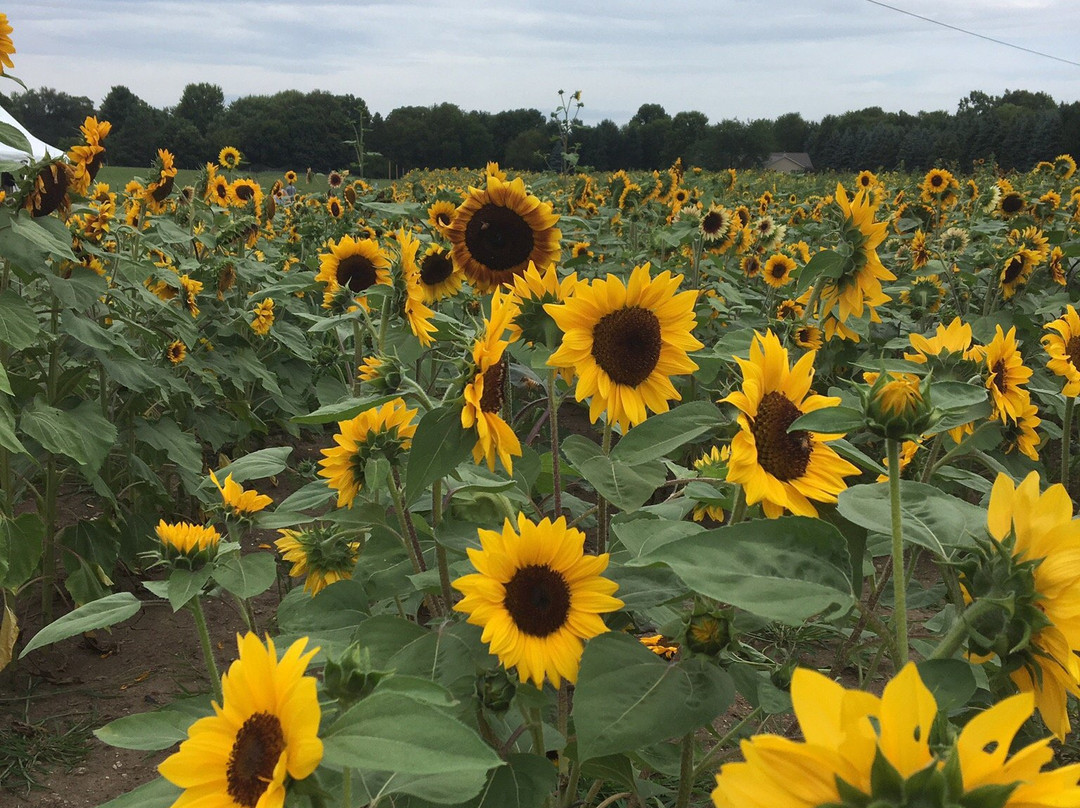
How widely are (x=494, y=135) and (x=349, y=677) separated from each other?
63.8ft

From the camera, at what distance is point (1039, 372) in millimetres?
3086

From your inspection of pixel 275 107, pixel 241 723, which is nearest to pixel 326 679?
pixel 241 723

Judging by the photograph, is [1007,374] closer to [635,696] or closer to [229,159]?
Result: [635,696]

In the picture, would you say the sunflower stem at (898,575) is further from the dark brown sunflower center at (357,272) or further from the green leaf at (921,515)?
the dark brown sunflower center at (357,272)

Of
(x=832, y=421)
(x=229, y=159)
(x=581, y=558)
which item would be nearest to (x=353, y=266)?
(x=581, y=558)

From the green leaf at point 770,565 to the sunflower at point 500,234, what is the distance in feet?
3.76

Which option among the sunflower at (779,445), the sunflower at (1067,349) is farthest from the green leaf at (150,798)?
the sunflower at (1067,349)

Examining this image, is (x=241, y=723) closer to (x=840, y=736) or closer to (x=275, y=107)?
(x=840, y=736)

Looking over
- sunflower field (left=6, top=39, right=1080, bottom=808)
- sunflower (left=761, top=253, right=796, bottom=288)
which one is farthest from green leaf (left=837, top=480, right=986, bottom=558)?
sunflower (left=761, top=253, right=796, bottom=288)

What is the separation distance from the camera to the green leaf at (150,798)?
825mm

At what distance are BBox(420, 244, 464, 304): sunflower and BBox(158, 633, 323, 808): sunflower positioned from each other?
1.43 metres

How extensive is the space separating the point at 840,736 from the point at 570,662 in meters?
0.58

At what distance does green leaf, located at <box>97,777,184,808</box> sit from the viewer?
83cm

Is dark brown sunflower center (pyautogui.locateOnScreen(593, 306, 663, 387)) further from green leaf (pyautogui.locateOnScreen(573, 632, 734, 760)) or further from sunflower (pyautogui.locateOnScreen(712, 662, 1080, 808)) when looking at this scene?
sunflower (pyautogui.locateOnScreen(712, 662, 1080, 808))
